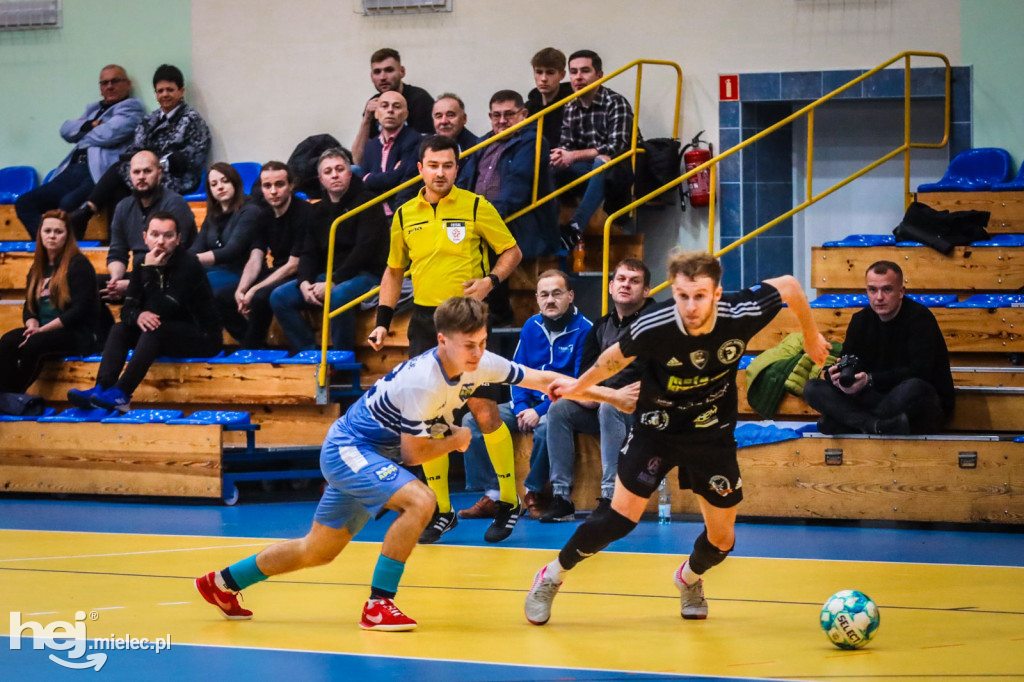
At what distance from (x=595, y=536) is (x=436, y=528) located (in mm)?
2401

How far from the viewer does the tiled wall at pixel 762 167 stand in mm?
11219

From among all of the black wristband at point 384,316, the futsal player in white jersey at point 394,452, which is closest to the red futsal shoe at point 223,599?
the futsal player in white jersey at point 394,452

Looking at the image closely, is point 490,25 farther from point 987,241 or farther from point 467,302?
A: point 467,302

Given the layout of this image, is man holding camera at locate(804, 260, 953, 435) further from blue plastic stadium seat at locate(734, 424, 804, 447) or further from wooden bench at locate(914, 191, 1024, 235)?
wooden bench at locate(914, 191, 1024, 235)

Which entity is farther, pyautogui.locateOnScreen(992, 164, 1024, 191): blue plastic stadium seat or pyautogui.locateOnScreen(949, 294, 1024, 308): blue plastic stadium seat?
pyautogui.locateOnScreen(992, 164, 1024, 191): blue plastic stadium seat

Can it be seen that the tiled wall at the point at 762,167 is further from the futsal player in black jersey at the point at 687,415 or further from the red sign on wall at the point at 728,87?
the futsal player in black jersey at the point at 687,415

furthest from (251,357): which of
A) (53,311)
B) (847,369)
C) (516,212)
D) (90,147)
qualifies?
(847,369)

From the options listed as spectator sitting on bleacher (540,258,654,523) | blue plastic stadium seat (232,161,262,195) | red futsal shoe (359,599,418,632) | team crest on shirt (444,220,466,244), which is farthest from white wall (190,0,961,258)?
red futsal shoe (359,599,418,632)

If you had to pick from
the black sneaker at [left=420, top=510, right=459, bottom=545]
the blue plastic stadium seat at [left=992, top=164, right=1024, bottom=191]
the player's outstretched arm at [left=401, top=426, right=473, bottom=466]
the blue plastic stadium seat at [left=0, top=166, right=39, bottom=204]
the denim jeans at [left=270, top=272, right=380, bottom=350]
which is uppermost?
the blue plastic stadium seat at [left=0, top=166, right=39, bottom=204]

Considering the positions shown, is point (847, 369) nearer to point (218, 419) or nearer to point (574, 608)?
point (574, 608)

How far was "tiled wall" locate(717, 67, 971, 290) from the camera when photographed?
11219 millimetres

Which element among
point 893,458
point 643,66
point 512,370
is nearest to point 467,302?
point 512,370

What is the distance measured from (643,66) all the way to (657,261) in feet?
5.74

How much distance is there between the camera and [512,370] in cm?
550
